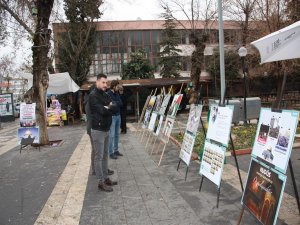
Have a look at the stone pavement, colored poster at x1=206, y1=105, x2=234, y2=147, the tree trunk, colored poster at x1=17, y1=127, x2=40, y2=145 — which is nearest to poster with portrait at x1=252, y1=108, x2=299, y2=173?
colored poster at x1=206, y1=105, x2=234, y2=147

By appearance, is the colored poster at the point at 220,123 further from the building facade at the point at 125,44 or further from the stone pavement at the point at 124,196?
the building facade at the point at 125,44

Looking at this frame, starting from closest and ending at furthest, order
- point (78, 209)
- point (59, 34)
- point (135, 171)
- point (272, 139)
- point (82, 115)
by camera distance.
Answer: point (272, 139) < point (78, 209) < point (135, 171) < point (82, 115) < point (59, 34)

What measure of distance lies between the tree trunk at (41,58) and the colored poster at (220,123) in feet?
28.0

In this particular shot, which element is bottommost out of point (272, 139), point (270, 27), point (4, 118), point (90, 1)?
point (4, 118)

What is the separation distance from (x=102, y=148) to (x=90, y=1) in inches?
1027

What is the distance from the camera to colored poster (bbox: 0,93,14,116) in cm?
3244

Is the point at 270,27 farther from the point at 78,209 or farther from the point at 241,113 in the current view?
the point at 78,209

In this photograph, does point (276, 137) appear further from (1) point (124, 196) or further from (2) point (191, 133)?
(2) point (191, 133)

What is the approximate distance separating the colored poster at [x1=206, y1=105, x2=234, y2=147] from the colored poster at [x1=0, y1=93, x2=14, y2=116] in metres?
29.6

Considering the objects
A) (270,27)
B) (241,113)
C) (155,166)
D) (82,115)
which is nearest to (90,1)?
(82,115)

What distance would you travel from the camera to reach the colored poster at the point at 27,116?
12.8 meters

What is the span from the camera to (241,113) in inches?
642

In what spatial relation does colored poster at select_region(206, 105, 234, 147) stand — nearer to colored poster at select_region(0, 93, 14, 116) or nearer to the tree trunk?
the tree trunk

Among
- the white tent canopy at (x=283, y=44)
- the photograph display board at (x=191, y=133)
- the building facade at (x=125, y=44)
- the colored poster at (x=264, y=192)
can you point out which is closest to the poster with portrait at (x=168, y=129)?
the photograph display board at (x=191, y=133)
